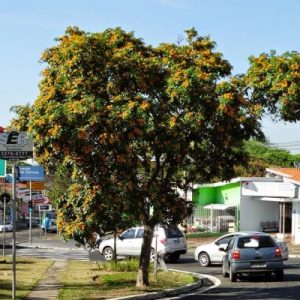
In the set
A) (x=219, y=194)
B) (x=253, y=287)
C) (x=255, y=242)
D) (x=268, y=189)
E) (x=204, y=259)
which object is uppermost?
(x=268, y=189)

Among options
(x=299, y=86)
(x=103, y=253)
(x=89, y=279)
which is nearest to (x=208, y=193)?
(x=103, y=253)

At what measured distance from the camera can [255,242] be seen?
73.2 feet

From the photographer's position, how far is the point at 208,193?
56094 mm

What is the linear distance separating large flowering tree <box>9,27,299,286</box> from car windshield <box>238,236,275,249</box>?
3.91 m

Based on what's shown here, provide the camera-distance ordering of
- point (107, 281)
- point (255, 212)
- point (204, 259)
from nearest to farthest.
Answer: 1. point (107, 281)
2. point (204, 259)
3. point (255, 212)

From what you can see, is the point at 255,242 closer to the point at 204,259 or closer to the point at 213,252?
the point at 213,252

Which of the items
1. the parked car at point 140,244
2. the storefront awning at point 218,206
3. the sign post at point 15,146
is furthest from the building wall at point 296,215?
the sign post at point 15,146

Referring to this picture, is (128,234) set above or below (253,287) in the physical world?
above

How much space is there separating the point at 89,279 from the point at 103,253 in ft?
35.8

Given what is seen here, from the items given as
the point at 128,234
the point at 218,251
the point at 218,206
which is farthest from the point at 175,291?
the point at 218,206

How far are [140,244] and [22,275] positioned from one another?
9.40 metres

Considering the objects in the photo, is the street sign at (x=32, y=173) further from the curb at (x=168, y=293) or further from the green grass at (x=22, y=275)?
the curb at (x=168, y=293)

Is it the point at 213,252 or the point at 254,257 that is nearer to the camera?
the point at 254,257

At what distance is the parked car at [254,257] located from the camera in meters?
21.8
